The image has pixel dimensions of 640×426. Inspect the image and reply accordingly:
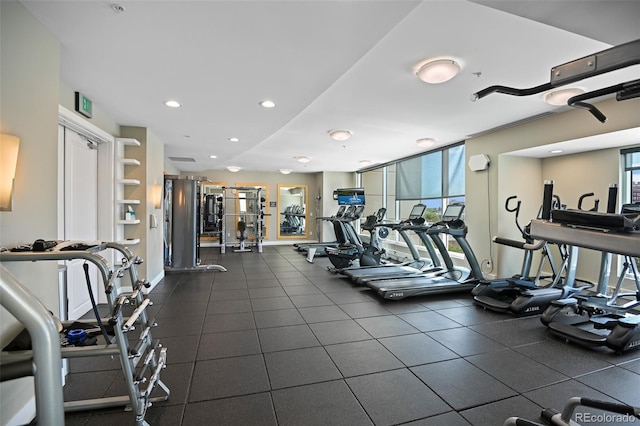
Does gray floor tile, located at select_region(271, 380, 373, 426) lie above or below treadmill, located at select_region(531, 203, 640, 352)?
A: below

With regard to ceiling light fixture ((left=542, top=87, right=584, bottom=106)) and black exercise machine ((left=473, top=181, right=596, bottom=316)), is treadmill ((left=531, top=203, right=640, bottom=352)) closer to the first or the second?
black exercise machine ((left=473, top=181, right=596, bottom=316))

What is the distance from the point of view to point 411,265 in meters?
6.45

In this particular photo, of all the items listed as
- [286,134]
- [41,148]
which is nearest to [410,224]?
[286,134]

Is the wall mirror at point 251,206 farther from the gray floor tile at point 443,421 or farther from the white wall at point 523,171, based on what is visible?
the gray floor tile at point 443,421

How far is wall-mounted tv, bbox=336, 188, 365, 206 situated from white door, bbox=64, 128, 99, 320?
501 cm

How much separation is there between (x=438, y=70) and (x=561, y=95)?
1.79m

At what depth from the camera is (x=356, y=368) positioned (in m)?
2.56

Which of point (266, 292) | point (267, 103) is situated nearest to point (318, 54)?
point (267, 103)

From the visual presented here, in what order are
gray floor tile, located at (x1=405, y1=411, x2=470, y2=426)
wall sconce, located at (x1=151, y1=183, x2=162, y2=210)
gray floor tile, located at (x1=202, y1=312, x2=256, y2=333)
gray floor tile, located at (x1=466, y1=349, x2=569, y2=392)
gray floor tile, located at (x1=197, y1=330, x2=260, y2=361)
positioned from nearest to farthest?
1. gray floor tile, located at (x1=405, y1=411, x2=470, y2=426)
2. gray floor tile, located at (x1=466, y1=349, x2=569, y2=392)
3. gray floor tile, located at (x1=197, y1=330, x2=260, y2=361)
4. gray floor tile, located at (x1=202, y1=312, x2=256, y2=333)
5. wall sconce, located at (x1=151, y1=183, x2=162, y2=210)

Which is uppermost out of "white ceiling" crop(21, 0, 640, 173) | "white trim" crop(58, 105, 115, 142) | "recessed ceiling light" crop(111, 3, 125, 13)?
"white ceiling" crop(21, 0, 640, 173)

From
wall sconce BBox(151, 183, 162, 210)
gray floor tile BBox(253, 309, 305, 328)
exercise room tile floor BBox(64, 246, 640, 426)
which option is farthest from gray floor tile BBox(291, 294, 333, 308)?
wall sconce BBox(151, 183, 162, 210)

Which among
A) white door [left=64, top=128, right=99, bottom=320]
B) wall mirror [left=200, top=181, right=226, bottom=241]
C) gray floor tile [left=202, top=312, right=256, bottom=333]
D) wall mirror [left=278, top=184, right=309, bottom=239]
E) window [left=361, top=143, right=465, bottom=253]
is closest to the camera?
gray floor tile [left=202, top=312, right=256, bottom=333]

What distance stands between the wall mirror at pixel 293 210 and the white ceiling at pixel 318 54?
6741 mm

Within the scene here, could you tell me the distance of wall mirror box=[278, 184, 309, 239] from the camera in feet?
37.3
